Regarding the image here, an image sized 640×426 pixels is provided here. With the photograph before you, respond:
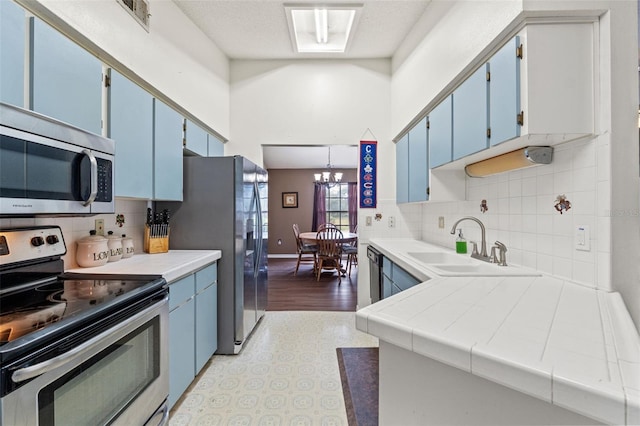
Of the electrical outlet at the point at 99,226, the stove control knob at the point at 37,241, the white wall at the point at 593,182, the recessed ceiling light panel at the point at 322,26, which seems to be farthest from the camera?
the recessed ceiling light panel at the point at 322,26

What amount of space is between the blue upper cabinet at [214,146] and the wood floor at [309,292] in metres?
1.92

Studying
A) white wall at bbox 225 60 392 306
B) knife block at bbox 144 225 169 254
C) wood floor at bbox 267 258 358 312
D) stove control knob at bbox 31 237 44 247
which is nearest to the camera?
stove control knob at bbox 31 237 44 247

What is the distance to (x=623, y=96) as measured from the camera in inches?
46.1

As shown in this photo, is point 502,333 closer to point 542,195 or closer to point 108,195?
point 542,195

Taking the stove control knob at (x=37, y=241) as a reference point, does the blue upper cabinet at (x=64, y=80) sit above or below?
above

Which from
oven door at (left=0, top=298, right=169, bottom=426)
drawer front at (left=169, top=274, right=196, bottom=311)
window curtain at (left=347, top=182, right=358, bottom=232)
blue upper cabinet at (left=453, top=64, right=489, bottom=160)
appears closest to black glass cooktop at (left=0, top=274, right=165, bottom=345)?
oven door at (left=0, top=298, right=169, bottom=426)

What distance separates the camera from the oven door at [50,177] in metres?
0.96

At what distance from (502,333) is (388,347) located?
0.32 m

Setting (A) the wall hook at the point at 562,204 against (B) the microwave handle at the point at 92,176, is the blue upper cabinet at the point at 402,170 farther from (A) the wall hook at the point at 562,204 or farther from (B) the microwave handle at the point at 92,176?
(B) the microwave handle at the point at 92,176

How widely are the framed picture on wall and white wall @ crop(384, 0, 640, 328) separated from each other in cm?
620

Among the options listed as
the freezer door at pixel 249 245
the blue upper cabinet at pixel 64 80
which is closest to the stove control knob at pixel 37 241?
the blue upper cabinet at pixel 64 80

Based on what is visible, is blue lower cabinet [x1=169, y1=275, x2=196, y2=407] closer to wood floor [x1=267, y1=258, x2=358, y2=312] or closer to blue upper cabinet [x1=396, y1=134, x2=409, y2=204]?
wood floor [x1=267, y1=258, x2=358, y2=312]

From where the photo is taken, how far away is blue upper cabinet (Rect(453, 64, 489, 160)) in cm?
156

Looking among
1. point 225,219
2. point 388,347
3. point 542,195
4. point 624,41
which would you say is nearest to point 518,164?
point 542,195
